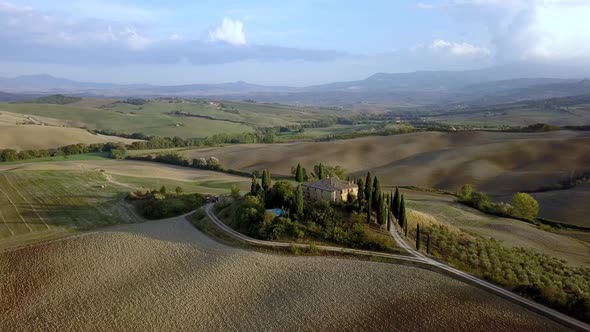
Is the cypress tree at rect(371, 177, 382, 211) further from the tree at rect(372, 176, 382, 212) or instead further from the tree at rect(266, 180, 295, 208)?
the tree at rect(266, 180, 295, 208)

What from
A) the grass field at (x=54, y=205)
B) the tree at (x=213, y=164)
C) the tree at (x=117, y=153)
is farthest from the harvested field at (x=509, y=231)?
the tree at (x=117, y=153)

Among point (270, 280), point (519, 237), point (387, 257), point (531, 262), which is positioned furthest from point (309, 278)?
point (519, 237)

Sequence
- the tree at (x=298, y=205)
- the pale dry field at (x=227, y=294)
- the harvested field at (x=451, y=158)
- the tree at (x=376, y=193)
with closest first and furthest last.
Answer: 1. the pale dry field at (x=227, y=294)
2. the tree at (x=376, y=193)
3. the tree at (x=298, y=205)
4. the harvested field at (x=451, y=158)

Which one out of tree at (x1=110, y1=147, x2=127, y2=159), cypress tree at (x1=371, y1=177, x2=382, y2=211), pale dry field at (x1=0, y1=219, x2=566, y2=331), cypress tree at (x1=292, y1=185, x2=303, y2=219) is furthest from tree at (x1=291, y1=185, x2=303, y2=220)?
tree at (x1=110, y1=147, x2=127, y2=159)

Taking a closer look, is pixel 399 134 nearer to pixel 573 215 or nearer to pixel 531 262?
pixel 573 215

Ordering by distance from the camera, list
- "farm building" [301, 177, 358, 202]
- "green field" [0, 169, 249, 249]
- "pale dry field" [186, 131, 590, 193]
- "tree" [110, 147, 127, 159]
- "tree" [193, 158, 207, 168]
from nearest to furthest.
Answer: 1. "green field" [0, 169, 249, 249]
2. "farm building" [301, 177, 358, 202]
3. "pale dry field" [186, 131, 590, 193]
4. "tree" [193, 158, 207, 168]
5. "tree" [110, 147, 127, 159]

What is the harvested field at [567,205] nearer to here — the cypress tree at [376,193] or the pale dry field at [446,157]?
the pale dry field at [446,157]
